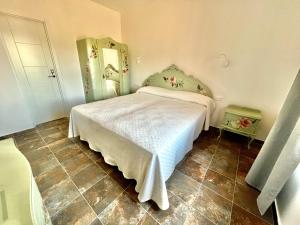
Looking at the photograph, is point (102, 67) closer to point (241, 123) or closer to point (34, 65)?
point (34, 65)

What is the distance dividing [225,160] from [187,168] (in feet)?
1.97

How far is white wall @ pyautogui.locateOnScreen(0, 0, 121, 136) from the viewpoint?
7.49ft

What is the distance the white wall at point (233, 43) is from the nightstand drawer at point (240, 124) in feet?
1.11

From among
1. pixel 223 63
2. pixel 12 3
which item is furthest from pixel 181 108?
pixel 12 3

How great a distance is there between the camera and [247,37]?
2.02 metres

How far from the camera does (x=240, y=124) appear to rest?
2.12 metres

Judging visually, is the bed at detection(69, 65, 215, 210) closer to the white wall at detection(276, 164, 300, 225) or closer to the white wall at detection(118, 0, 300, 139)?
the white wall at detection(118, 0, 300, 139)

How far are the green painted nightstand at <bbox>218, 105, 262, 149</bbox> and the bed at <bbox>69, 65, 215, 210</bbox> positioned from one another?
340mm

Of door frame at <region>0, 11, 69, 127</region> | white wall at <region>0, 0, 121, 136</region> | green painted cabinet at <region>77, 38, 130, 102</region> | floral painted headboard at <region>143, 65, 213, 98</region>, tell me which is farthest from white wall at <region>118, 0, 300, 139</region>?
door frame at <region>0, 11, 69, 127</region>

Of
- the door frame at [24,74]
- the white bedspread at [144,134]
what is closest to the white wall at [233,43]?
the white bedspread at [144,134]

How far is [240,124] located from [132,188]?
1.88 m

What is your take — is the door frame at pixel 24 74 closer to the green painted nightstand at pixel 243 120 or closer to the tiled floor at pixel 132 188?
the tiled floor at pixel 132 188

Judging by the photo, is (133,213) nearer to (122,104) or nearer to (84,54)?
(122,104)

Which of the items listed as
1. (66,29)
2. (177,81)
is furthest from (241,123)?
(66,29)
